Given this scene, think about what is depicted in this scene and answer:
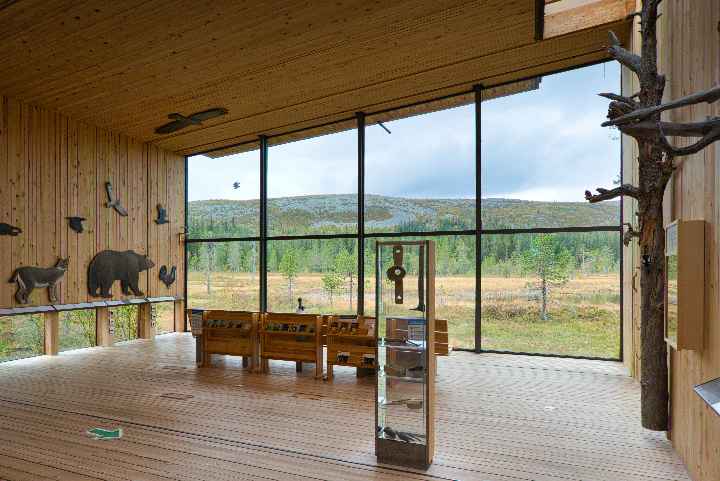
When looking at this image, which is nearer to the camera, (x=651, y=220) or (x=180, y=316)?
(x=651, y=220)

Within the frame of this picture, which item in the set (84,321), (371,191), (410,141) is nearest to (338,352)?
(371,191)

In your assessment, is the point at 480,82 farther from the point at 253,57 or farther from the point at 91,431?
the point at 91,431

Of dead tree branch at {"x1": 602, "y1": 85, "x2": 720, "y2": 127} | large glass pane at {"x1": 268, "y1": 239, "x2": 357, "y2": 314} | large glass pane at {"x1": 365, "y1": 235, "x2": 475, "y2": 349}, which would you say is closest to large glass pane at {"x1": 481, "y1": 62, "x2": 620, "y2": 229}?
large glass pane at {"x1": 365, "y1": 235, "x2": 475, "y2": 349}

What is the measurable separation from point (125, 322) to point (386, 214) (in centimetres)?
578

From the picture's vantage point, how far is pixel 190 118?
8227mm

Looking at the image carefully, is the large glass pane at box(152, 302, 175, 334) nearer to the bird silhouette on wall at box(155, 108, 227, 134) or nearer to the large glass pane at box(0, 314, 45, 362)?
the large glass pane at box(0, 314, 45, 362)

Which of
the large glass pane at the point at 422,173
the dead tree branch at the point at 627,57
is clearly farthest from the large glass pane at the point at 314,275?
the dead tree branch at the point at 627,57

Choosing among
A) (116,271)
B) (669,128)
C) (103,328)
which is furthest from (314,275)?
(669,128)

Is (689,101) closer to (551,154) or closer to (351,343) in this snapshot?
(351,343)

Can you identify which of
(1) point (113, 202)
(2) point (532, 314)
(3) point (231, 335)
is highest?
(1) point (113, 202)

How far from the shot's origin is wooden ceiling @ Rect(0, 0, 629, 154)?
535 cm

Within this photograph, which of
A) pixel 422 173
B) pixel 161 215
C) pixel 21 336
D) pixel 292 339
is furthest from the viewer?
pixel 161 215

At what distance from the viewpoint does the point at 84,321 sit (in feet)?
28.8

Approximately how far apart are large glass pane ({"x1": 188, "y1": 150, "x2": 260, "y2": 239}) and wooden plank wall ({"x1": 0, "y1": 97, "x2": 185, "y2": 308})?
472 millimetres
